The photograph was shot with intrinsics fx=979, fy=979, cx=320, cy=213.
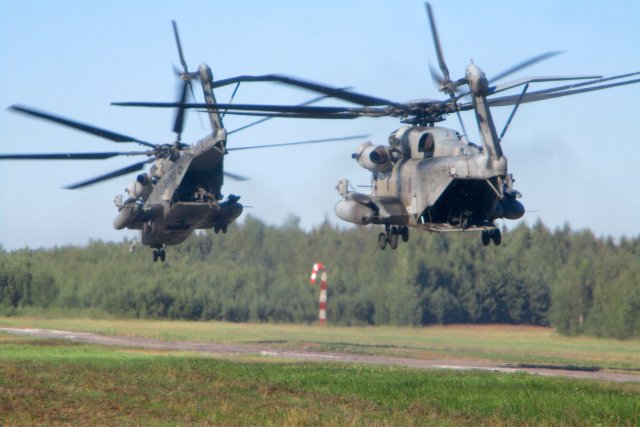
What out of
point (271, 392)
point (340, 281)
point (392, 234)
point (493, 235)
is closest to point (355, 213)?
point (392, 234)

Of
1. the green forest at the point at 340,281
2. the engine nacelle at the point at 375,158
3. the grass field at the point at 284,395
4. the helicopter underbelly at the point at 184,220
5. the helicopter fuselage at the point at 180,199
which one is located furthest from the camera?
the green forest at the point at 340,281

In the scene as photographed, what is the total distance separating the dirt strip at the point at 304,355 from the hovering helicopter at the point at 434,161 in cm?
662

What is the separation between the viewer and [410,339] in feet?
191

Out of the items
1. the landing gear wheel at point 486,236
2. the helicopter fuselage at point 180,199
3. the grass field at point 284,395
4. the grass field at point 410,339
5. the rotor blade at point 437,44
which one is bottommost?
the grass field at point 284,395

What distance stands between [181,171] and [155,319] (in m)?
29.2

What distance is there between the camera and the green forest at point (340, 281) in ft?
200

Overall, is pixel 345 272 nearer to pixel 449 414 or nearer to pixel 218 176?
pixel 218 176

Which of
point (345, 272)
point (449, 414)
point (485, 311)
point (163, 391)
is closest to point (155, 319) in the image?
point (345, 272)

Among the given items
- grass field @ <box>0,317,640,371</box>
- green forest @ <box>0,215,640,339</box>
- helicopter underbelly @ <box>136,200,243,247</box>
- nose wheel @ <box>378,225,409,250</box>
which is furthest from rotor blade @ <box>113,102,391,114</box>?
green forest @ <box>0,215,640,339</box>

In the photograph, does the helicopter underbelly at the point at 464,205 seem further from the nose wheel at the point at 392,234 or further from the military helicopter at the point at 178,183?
the military helicopter at the point at 178,183

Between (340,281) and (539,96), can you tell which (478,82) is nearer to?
(539,96)

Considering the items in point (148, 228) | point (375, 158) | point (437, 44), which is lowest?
point (148, 228)

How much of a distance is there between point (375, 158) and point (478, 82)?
16.5 feet

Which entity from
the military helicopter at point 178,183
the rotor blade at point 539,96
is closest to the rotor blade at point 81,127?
the military helicopter at point 178,183
